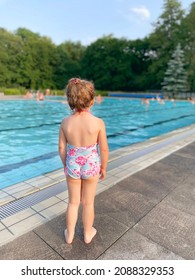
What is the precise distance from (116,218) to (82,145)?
1.30 meters

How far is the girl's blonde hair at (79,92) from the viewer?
1.82 metres

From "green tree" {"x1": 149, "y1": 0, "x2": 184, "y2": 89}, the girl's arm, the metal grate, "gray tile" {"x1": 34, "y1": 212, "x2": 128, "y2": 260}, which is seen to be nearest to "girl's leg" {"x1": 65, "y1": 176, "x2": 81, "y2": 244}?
"gray tile" {"x1": 34, "y1": 212, "x2": 128, "y2": 260}

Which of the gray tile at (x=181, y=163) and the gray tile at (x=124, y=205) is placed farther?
the gray tile at (x=181, y=163)

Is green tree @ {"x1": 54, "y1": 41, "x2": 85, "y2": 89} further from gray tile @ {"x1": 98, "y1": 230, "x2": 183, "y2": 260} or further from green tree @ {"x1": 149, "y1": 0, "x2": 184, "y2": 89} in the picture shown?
gray tile @ {"x1": 98, "y1": 230, "x2": 183, "y2": 260}

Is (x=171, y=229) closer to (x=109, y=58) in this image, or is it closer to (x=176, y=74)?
(x=176, y=74)

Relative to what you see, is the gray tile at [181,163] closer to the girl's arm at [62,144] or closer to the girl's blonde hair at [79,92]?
the girl's arm at [62,144]

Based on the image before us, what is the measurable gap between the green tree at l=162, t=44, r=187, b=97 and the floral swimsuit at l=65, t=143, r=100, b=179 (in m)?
39.3

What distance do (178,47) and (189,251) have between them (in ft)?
136

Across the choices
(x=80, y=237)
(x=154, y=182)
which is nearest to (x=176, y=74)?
(x=154, y=182)

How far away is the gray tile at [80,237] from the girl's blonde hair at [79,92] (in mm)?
1465

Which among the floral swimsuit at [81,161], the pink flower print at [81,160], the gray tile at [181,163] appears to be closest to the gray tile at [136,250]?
the floral swimsuit at [81,161]

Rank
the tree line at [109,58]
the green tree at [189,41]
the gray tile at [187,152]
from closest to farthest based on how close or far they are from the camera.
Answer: the gray tile at [187,152], the green tree at [189,41], the tree line at [109,58]
